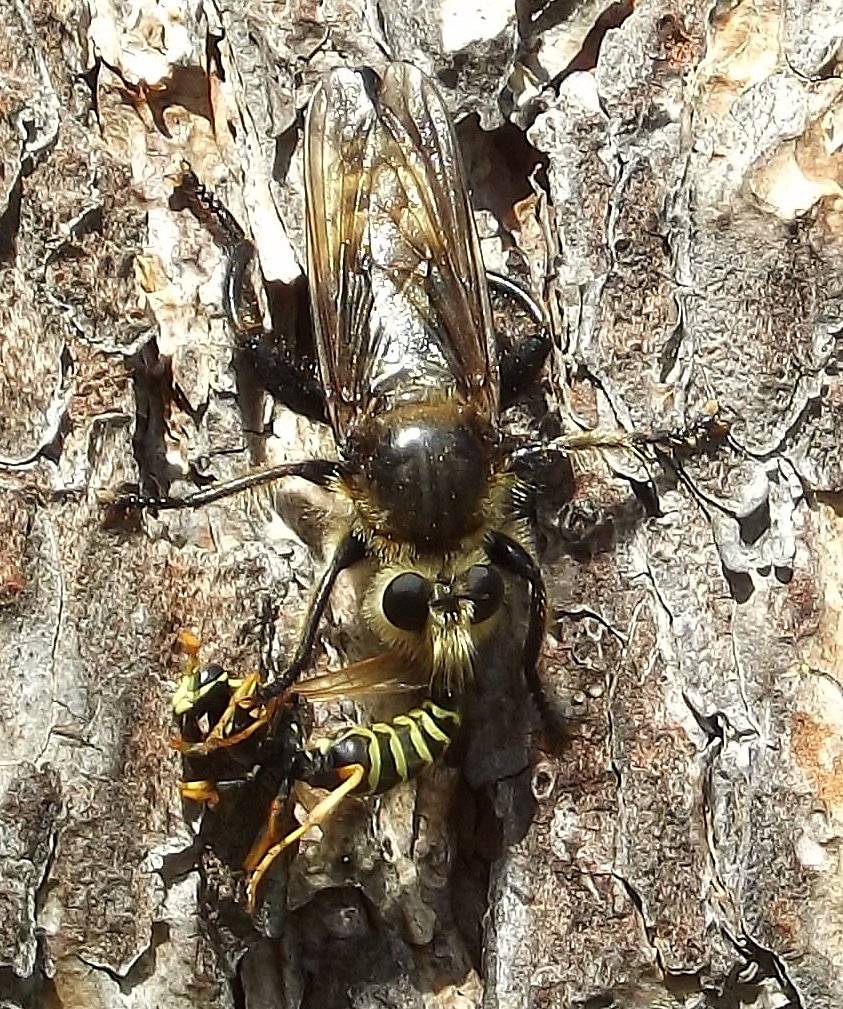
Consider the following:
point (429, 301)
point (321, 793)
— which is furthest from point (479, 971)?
point (429, 301)

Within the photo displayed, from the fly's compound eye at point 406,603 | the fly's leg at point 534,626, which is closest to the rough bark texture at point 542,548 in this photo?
the fly's leg at point 534,626

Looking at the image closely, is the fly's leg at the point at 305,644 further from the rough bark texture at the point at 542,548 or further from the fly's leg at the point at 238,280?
the fly's leg at the point at 238,280

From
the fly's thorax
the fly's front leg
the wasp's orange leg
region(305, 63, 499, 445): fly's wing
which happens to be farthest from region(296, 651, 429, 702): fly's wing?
region(305, 63, 499, 445): fly's wing

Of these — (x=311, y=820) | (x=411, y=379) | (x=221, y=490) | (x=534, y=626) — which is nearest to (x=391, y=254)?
(x=411, y=379)

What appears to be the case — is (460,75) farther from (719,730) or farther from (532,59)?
(719,730)

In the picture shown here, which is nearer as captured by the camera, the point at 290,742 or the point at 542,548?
the point at 290,742

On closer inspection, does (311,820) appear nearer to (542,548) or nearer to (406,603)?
(406,603)
